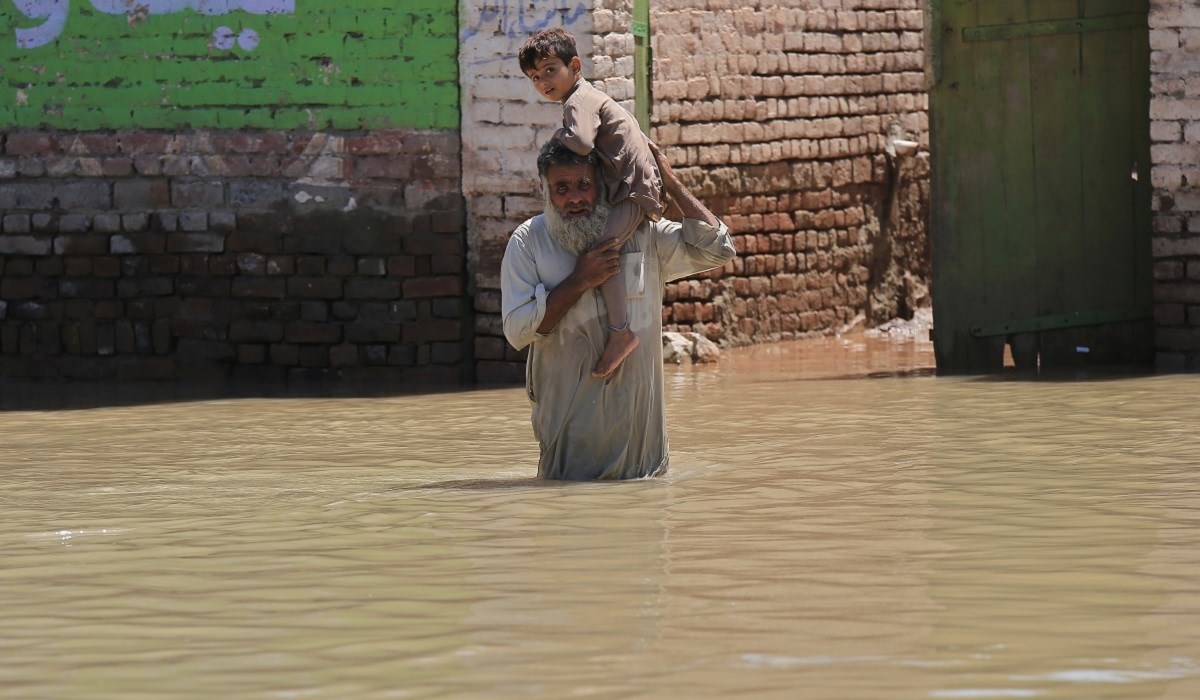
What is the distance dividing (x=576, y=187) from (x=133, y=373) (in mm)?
5100

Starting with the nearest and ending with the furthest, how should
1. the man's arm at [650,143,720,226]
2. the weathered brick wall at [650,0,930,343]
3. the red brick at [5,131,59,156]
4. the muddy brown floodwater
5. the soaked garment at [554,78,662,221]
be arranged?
the muddy brown floodwater
the soaked garment at [554,78,662,221]
the man's arm at [650,143,720,226]
the red brick at [5,131,59,156]
the weathered brick wall at [650,0,930,343]

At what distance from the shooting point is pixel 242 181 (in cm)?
1008

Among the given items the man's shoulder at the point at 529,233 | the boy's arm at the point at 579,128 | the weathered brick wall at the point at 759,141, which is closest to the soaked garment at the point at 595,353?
the man's shoulder at the point at 529,233

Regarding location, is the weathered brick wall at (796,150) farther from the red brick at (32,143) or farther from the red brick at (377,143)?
the red brick at (32,143)

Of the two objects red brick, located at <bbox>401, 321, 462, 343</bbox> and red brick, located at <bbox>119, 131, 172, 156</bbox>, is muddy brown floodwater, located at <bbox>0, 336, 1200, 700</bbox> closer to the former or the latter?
red brick, located at <bbox>401, 321, 462, 343</bbox>

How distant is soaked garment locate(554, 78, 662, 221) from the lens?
6.02 metres

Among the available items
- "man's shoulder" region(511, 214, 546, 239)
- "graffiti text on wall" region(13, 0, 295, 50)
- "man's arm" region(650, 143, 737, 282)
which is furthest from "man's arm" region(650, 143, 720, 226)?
"graffiti text on wall" region(13, 0, 295, 50)

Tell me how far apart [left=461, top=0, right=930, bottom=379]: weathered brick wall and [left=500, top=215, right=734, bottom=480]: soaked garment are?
11.8ft

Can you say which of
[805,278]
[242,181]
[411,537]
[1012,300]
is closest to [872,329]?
[805,278]

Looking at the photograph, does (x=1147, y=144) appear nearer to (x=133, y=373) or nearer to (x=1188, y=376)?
(x=1188, y=376)

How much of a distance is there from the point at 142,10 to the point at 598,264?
5098 mm

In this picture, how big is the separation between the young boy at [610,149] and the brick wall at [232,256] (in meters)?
3.73

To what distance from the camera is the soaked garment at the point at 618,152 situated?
602 centimetres

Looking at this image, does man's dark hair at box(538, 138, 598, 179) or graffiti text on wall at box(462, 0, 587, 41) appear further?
graffiti text on wall at box(462, 0, 587, 41)
